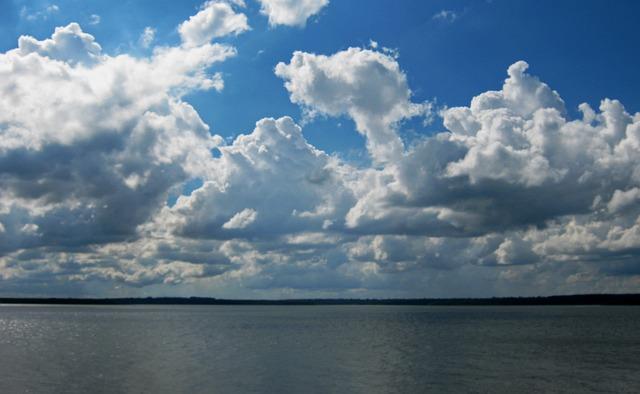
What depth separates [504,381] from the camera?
5466cm

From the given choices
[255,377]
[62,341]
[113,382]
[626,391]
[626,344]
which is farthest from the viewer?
[62,341]

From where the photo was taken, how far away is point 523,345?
92.0 metres

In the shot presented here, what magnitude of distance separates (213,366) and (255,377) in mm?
9340

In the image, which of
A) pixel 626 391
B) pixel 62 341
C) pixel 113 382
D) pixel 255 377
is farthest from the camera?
pixel 62 341

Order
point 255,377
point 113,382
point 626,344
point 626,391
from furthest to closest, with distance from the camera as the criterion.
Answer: point 626,344 → point 255,377 → point 113,382 → point 626,391

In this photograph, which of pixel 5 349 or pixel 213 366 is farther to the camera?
pixel 5 349

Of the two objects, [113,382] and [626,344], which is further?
[626,344]

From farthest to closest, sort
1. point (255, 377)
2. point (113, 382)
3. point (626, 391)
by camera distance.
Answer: point (255, 377) < point (113, 382) < point (626, 391)

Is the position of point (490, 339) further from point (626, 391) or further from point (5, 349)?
point (5, 349)

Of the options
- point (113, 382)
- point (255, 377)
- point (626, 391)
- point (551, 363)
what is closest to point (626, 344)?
point (551, 363)

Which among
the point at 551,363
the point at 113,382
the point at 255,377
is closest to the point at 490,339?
Answer: the point at 551,363

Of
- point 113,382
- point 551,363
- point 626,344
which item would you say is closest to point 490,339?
point 626,344

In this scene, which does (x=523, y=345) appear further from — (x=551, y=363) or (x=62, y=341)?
(x=62, y=341)

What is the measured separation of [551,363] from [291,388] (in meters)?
33.5
